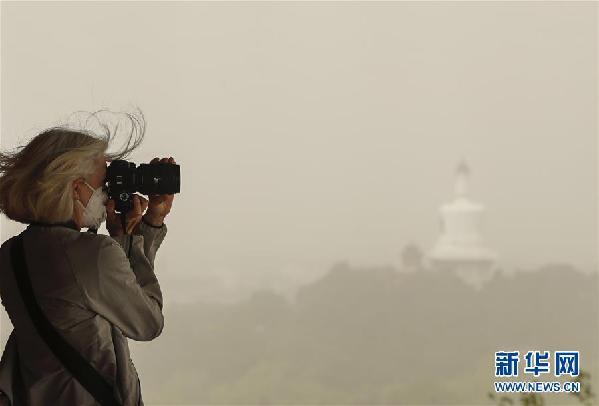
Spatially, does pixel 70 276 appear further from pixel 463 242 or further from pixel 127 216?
pixel 463 242

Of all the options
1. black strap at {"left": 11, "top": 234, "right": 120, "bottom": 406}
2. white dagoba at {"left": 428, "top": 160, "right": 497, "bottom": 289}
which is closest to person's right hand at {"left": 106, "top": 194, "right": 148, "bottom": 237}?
black strap at {"left": 11, "top": 234, "right": 120, "bottom": 406}

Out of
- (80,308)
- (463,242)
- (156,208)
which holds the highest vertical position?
(156,208)

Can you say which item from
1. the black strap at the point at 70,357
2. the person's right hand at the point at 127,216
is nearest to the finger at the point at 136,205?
the person's right hand at the point at 127,216

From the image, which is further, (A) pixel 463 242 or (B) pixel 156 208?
(A) pixel 463 242

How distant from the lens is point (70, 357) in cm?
109

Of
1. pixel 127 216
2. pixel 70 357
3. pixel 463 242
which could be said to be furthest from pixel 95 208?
pixel 463 242

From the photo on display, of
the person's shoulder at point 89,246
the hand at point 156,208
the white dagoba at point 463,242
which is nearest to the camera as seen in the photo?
the person's shoulder at point 89,246

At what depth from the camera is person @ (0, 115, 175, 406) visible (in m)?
1.08

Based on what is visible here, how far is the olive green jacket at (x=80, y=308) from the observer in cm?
108

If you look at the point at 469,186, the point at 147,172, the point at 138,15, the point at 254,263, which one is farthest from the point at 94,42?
the point at 147,172

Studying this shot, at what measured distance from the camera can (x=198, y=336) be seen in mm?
5840

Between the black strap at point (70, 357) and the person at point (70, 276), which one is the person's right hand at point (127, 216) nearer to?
the person at point (70, 276)

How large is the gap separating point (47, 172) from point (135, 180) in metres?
0.11

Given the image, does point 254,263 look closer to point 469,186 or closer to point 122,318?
point 469,186
